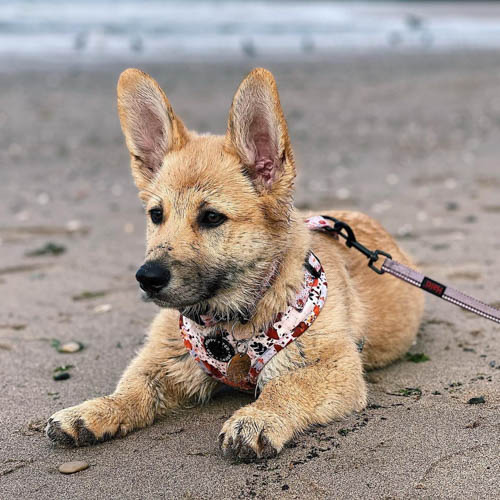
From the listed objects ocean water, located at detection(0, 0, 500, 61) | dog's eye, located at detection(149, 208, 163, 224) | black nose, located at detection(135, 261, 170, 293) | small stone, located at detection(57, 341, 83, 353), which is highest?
ocean water, located at detection(0, 0, 500, 61)

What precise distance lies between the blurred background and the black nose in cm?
75

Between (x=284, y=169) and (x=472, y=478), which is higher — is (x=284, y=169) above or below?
above

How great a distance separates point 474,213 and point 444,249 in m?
1.39

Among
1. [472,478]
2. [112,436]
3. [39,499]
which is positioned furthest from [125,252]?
[472,478]

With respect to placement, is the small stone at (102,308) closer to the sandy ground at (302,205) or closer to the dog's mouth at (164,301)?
the sandy ground at (302,205)

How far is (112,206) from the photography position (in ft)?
28.5

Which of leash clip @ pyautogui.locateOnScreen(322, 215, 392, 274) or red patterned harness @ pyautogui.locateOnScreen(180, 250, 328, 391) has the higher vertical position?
leash clip @ pyautogui.locateOnScreen(322, 215, 392, 274)

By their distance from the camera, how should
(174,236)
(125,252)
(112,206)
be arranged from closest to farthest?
(174,236)
(125,252)
(112,206)

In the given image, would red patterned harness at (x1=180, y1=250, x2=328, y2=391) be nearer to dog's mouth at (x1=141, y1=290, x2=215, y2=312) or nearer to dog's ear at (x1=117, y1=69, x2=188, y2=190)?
dog's mouth at (x1=141, y1=290, x2=215, y2=312)

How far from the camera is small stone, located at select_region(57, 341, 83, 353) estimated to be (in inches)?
177

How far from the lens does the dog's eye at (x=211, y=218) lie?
330 centimetres

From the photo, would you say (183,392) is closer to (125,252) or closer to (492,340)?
(492,340)

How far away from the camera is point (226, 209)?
3293 millimetres

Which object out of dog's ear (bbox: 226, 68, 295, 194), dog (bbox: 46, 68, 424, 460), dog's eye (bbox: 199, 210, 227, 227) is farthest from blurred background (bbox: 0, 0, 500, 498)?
dog's ear (bbox: 226, 68, 295, 194)
